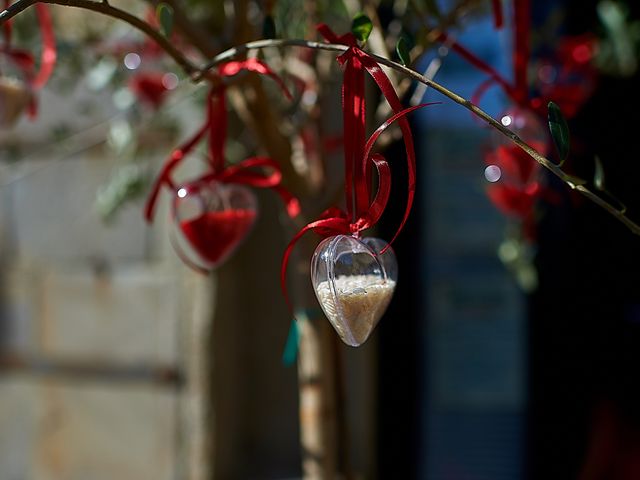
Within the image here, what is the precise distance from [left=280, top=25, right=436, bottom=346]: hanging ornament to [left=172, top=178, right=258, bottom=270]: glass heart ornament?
0.36 meters

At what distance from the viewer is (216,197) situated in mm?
1351

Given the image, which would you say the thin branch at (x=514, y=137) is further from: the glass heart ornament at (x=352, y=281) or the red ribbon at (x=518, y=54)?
the red ribbon at (x=518, y=54)

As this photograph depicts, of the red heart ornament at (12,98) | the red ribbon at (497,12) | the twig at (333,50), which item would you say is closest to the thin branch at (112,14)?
the twig at (333,50)

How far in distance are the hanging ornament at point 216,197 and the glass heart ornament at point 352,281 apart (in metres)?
0.32

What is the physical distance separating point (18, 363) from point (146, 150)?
3.75ft

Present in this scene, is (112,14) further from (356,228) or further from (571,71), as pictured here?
(571,71)

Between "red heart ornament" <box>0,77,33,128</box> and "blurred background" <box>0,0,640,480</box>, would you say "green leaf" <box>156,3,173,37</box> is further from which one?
→ "blurred background" <box>0,0,640,480</box>

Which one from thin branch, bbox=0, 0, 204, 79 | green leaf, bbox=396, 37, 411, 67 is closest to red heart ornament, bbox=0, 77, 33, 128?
thin branch, bbox=0, 0, 204, 79

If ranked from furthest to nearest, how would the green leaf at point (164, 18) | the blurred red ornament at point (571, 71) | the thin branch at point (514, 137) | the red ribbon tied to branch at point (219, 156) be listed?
the blurred red ornament at point (571, 71), the red ribbon tied to branch at point (219, 156), the green leaf at point (164, 18), the thin branch at point (514, 137)

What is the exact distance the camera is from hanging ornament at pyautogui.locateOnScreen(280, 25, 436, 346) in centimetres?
93

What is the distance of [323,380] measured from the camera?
1.55m

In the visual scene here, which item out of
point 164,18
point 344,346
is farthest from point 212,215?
point 344,346

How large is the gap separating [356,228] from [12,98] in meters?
0.88

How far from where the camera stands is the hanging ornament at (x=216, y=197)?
1298 mm
